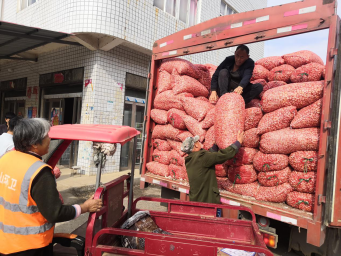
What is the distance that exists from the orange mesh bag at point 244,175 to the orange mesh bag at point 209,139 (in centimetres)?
48

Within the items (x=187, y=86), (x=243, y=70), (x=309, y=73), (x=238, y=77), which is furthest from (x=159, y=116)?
(x=309, y=73)

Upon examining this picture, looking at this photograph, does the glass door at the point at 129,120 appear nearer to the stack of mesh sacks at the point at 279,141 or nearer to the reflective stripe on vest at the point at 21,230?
the stack of mesh sacks at the point at 279,141

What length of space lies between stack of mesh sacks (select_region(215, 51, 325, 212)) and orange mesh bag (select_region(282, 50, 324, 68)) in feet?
1.24

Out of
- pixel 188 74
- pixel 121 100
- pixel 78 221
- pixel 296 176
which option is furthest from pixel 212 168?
pixel 121 100

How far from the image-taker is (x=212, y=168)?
9.86 feet

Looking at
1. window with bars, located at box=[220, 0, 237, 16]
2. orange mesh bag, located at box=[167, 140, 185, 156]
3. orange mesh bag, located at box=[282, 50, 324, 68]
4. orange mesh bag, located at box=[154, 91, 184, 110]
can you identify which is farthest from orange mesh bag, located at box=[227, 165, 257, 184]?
window with bars, located at box=[220, 0, 237, 16]

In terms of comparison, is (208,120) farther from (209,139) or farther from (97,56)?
(97,56)

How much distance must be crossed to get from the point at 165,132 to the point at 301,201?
2.23m

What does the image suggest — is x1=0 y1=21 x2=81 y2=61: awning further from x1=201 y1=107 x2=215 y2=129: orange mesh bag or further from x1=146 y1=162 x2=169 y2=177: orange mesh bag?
x1=201 y1=107 x2=215 y2=129: orange mesh bag

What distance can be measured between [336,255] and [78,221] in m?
3.85

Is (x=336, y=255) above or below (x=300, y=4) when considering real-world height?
below

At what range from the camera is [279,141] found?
288cm

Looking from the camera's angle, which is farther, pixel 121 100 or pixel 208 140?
pixel 121 100

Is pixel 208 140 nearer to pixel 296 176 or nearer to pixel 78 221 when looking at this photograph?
pixel 296 176
